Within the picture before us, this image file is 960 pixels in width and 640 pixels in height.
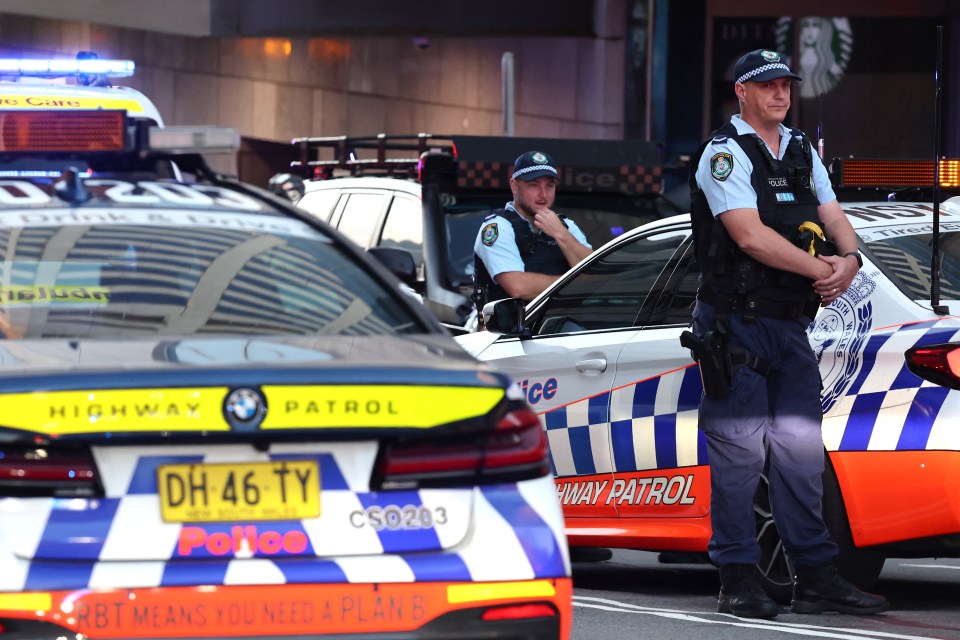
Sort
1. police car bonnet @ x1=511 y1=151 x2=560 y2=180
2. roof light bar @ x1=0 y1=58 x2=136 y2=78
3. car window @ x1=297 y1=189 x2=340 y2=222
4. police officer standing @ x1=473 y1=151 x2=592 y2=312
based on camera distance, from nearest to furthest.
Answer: police officer standing @ x1=473 y1=151 x2=592 y2=312 → police car bonnet @ x1=511 y1=151 x2=560 y2=180 → roof light bar @ x1=0 y1=58 x2=136 y2=78 → car window @ x1=297 y1=189 x2=340 y2=222

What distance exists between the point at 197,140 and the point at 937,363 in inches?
95.0

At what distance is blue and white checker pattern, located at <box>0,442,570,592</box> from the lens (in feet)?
12.2

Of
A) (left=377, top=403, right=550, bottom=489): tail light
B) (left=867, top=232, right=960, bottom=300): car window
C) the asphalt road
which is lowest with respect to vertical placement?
the asphalt road

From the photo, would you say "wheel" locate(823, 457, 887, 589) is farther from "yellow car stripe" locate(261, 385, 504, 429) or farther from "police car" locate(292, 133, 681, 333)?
"police car" locate(292, 133, 681, 333)

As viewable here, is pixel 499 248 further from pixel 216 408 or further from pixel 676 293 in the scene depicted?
pixel 216 408

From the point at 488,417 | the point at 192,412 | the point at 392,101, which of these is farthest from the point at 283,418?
the point at 392,101

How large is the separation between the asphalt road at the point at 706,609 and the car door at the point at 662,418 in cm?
37

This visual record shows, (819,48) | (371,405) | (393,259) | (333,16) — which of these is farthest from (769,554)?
(333,16)

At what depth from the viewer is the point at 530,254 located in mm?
8914

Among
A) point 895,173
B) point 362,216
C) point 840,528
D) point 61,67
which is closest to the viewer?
point 840,528

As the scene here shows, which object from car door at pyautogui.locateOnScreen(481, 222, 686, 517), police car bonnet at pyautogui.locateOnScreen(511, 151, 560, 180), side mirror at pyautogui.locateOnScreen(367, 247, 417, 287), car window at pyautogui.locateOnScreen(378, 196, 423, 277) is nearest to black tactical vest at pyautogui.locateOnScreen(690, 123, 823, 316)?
car door at pyautogui.locateOnScreen(481, 222, 686, 517)

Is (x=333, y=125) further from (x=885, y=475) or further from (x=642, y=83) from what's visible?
(x=885, y=475)

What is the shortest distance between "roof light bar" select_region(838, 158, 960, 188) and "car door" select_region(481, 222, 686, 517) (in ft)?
2.80

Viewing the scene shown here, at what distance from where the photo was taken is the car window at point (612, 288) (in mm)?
7281
